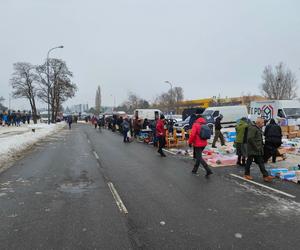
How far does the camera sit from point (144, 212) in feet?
19.8

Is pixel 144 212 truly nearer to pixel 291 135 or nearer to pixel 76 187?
pixel 76 187

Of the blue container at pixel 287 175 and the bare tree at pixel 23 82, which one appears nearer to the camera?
the blue container at pixel 287 175

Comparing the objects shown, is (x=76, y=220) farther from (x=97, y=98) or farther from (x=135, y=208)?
(x=97, y=98)

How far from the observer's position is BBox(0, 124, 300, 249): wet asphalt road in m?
4.69

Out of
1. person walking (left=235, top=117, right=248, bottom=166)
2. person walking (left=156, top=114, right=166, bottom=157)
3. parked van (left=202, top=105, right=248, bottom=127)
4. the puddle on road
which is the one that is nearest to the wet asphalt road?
the puddle on road

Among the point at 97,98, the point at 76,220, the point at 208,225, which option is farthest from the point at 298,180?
the point at 97,98

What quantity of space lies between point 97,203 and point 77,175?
333 cm

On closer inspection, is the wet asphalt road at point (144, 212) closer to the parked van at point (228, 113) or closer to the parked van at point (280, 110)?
the parked van at point (280, 110)

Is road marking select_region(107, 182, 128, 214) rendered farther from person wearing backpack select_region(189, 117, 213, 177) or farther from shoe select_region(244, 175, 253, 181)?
shoe select_region(244, 175, 253, 181)

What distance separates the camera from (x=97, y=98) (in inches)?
5689

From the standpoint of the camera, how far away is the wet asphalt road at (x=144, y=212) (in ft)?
15.4

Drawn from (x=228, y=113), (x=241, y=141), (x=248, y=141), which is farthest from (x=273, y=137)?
(x=228, y=113)

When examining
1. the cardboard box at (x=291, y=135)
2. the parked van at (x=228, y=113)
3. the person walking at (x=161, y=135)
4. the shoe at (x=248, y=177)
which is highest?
the parked van at (x=228, y=113)

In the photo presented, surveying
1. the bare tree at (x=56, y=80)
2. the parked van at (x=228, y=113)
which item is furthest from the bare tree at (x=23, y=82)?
the parked van at (x=228, y=113)
